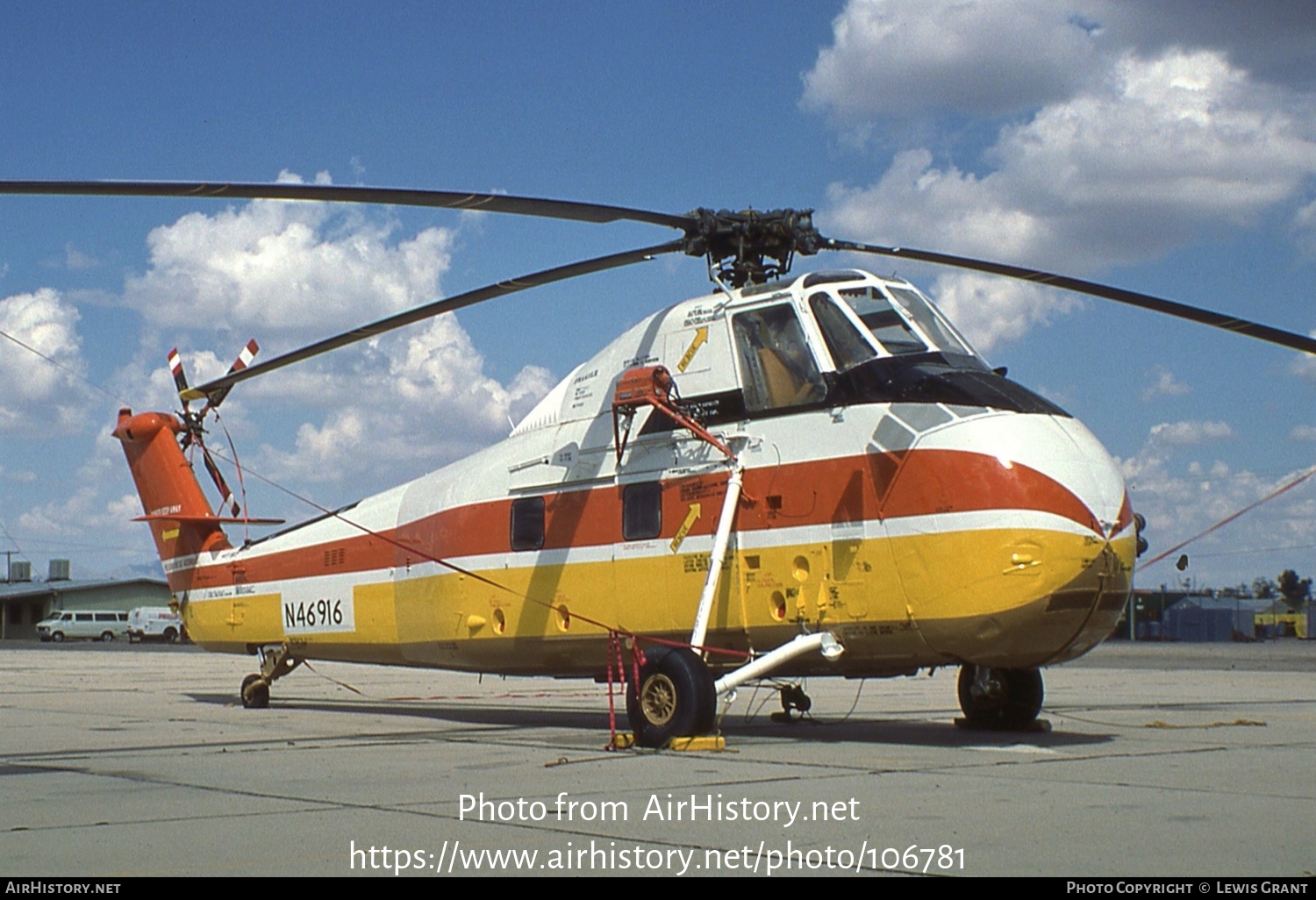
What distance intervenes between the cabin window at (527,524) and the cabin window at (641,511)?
134cm

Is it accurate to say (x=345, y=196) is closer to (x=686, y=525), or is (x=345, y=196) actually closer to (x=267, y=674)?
(x=686, y=525)

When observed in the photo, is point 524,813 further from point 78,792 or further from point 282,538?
point 282,538

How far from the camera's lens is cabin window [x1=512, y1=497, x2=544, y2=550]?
1504 cm

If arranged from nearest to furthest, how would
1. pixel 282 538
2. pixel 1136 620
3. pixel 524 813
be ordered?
pixel 524 813 → pixel 282 538 → pixel 1136 620

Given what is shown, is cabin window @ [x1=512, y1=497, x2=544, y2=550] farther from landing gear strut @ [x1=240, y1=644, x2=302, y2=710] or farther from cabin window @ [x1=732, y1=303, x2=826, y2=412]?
landing gear strut @ [x1=240, y1=644, x2=302, y2=710]

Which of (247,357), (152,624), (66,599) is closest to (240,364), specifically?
(247,357)

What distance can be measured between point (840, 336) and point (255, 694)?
10794 millimetres

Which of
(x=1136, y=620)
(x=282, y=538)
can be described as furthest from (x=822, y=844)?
(x=1136, y=620)

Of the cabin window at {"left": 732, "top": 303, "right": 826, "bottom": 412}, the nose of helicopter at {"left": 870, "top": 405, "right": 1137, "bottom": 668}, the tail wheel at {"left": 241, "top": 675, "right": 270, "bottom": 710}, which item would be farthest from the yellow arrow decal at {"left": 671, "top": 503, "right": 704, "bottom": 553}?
the tail wheel at {"left": 241, "top": 675, "right": 270, "bottom": 710}

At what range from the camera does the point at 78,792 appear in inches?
356

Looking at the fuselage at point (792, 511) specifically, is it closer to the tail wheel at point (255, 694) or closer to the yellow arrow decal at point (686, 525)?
the yellow arrow decal at point (686, 525)

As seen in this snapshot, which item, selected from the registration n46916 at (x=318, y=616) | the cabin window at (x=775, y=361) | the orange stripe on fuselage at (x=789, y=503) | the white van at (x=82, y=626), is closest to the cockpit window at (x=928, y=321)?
the cabin window at (x=775, y=361)

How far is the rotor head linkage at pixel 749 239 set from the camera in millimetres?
13648

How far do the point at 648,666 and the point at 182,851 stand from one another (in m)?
6.13
